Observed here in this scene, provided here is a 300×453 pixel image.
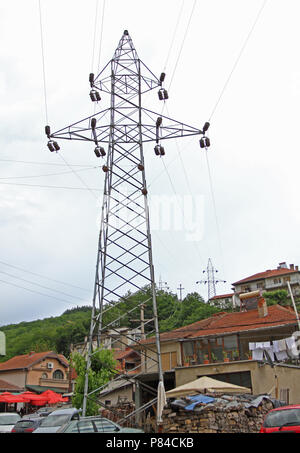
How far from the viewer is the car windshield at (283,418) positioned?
31.4ft

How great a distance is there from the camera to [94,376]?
17594 millimetres

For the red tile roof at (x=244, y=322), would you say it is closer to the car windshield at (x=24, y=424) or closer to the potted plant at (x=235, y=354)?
the potted plant at (x=235, y=354)

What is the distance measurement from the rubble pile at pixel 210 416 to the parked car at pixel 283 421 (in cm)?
549

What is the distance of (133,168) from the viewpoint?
19.7m

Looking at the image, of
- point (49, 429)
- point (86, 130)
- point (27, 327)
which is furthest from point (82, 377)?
point (27, 327)

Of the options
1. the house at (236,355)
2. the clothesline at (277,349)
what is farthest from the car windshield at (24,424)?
the clothesline at (277,349)

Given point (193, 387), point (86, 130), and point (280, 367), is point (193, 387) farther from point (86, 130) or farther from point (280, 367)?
point (86, 130)

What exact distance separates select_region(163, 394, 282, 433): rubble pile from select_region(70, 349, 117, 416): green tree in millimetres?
3092

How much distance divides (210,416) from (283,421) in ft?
19.6

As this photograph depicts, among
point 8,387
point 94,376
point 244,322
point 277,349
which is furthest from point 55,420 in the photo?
point 8,387

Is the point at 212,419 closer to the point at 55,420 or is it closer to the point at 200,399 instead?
the point at 200,399

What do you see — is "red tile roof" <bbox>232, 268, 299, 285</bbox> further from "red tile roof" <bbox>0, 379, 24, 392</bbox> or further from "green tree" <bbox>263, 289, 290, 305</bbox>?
"red tile roof" <bbox>0, 379, 24, 392</bbox>

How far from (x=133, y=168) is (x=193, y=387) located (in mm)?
10392

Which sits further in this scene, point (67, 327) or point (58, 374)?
point (67, 327)
